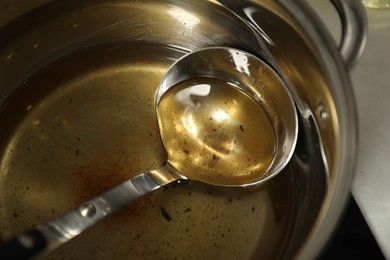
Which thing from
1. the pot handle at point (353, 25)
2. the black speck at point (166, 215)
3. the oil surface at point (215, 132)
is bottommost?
the black speck at point (166, 215)

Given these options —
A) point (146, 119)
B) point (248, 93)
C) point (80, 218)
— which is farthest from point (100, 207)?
point (248, 93)

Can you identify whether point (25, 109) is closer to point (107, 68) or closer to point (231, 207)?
point (107, 68)

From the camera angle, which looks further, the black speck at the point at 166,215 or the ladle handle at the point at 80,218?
the black speck at the point at 166,215

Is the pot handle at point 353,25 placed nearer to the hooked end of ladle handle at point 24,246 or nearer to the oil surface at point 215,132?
the oil surface at point 215,132

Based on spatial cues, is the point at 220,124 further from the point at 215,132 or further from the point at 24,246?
the point at 24,246

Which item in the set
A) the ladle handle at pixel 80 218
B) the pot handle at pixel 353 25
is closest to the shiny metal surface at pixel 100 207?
the ladle handle at pixel 80 218

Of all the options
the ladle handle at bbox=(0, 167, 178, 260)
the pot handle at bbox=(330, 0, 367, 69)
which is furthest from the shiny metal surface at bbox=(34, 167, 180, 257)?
the pot handle at bbox=(330, 0, 367, 69)

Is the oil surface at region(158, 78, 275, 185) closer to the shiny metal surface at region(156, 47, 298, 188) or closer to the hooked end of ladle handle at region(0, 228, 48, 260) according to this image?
the shiny metal surface at region(156, 47, 298, 188)
